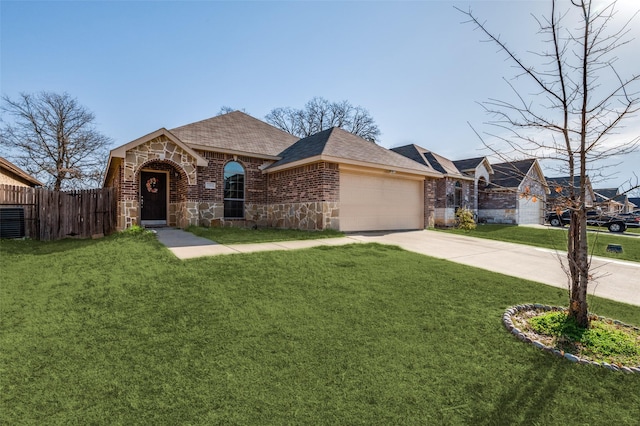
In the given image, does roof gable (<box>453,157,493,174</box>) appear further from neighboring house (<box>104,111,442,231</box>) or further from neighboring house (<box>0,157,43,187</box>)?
neighboring house (<box>0,157,43,187</box>)

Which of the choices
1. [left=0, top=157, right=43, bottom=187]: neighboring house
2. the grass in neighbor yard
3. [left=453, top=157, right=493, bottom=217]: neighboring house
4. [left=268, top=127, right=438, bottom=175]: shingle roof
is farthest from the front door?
[left=453, top=157, right=493, bottom=217]: neighboring house

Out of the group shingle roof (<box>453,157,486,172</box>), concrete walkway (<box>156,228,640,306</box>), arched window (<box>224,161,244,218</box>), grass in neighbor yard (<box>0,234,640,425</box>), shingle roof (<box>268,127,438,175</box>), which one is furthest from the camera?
shingle roof (<box>453,157,486,172</box>)

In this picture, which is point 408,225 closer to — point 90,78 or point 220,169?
point 220,169

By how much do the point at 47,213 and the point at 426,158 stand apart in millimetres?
20254

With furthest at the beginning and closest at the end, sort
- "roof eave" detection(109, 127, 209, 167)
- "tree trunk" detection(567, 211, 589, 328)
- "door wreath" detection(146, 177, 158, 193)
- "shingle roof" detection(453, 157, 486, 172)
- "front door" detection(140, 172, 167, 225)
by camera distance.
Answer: "shingle roof" detection(453, 157, 486, 172) → "door wreath" detection(146, 177, 158, 193) → "front door" detection(140, 172, 167, 225) → "roof eave" detection(109, 127, 209, 167) → "tree trunk" detection(567, 211, 589, 328)

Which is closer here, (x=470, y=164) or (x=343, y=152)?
(x=343, y=152)

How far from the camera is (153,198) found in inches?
499

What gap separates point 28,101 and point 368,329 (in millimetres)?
29618

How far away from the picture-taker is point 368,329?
11.9ft

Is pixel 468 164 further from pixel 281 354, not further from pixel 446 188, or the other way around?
pixel 281 354

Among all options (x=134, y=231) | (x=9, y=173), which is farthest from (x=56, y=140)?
(x=134, y=231)

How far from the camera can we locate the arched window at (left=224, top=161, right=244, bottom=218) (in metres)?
13.5

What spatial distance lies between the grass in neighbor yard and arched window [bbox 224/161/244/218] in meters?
8.18

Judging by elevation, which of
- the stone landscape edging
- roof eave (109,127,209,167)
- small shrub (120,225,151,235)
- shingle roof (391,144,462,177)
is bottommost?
the stone landscape edging
